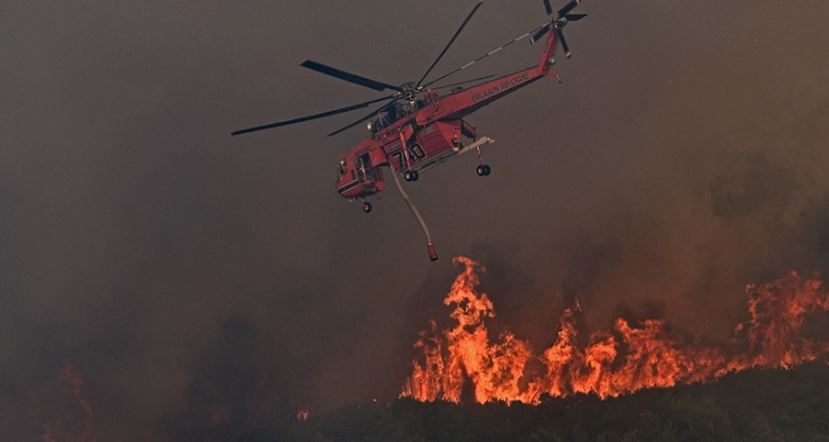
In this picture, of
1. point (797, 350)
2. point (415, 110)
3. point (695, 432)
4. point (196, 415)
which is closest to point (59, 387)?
point (196, 415)

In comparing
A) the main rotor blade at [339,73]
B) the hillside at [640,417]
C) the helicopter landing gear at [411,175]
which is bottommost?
the hillside at [640,417]

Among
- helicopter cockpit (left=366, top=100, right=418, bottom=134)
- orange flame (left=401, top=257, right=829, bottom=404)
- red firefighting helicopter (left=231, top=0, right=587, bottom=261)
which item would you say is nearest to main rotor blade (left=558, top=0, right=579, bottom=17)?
A: red firefighting helicopter (left=231, top=0, right=587, bottom=261)

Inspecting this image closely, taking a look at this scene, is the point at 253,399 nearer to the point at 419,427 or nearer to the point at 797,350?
the point at 419,427

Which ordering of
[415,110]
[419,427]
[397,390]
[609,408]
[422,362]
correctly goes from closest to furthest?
[415,110] → [609,408] → [419,427] → [422,362] → [397,390]

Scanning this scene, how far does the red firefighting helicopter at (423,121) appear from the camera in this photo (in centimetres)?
3281

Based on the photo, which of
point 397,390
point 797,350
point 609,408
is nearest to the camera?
point 609,408

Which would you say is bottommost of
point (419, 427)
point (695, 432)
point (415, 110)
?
point (695, 432)

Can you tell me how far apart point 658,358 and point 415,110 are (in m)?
34.4

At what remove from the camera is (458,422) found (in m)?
50.0

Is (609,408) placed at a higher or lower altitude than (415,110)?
lower

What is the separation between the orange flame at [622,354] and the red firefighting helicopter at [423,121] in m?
24.9

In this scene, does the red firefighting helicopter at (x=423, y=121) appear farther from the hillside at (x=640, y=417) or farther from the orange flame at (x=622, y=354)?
the orange flame at (x=622, y=354)

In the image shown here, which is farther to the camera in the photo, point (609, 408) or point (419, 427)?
point (419, 427)

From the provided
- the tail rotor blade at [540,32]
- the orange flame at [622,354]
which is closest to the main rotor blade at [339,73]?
the tail rotor blade at [540,32]
